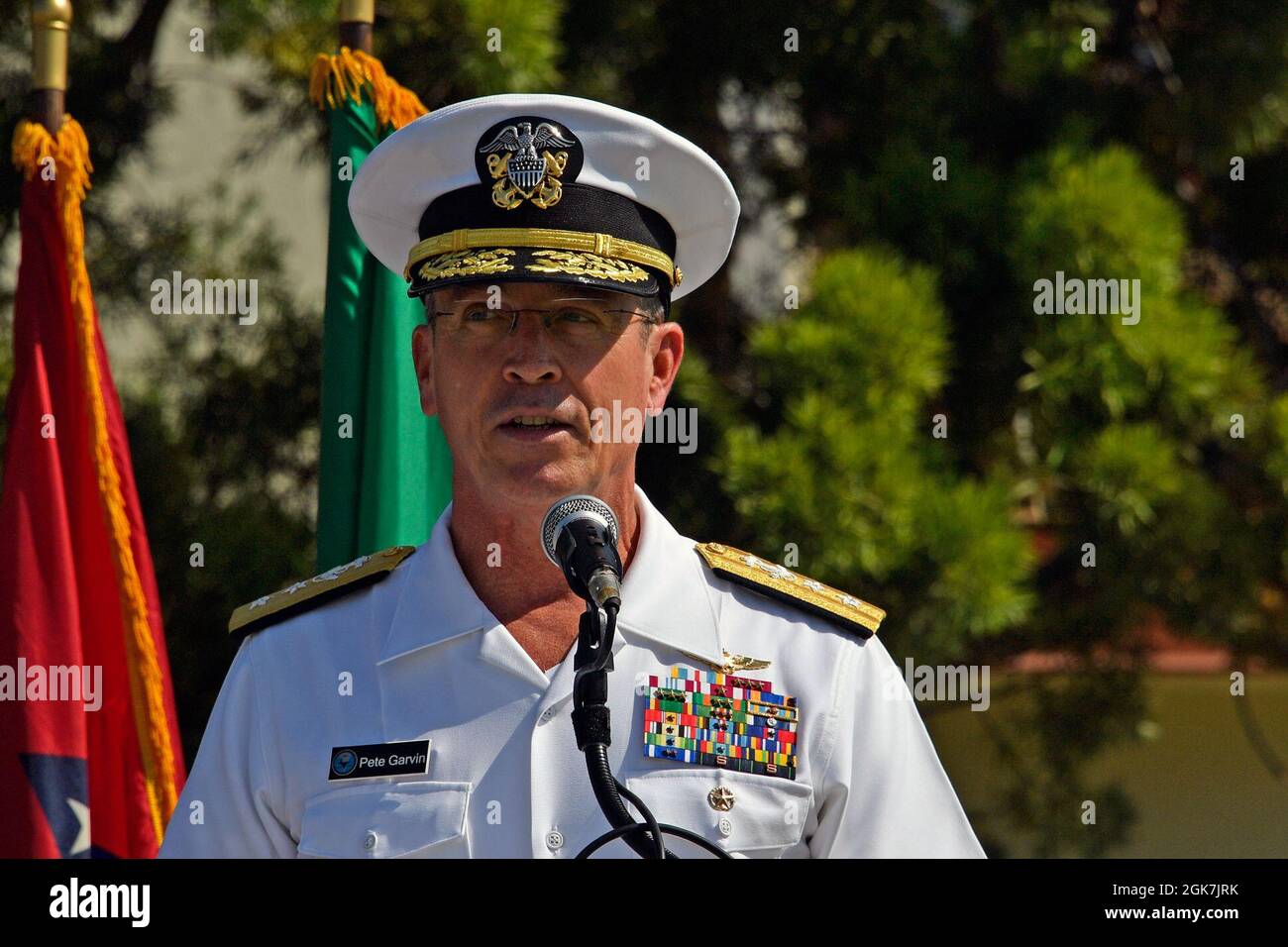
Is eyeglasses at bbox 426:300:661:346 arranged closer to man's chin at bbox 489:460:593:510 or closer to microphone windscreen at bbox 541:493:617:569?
man's chin at bbox 489:460:593:510

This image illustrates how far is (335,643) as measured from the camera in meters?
2.29

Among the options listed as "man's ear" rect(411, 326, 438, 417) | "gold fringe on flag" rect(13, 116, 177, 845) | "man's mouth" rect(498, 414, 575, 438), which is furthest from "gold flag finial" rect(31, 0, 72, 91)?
"man's mouth" rect(498, 414, 575, 438)

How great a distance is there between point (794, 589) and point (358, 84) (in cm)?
163

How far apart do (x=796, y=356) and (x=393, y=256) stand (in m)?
1.87

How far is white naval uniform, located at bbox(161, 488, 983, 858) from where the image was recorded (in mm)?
2092

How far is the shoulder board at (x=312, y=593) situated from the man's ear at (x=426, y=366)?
0.85 feet

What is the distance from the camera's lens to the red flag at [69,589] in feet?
10.7

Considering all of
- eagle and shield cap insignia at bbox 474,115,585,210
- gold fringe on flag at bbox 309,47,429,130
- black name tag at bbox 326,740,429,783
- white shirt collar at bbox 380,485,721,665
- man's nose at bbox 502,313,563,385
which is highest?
gold fringe on flag at bbox 309,47,429,130

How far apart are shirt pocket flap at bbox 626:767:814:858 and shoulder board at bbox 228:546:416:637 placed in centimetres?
54

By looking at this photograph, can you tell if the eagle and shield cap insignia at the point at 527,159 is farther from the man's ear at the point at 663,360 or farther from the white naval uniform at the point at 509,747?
the white naval uniform at the point at 509,747

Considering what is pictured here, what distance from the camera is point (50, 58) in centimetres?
343
